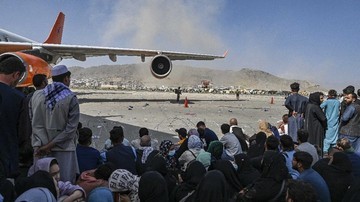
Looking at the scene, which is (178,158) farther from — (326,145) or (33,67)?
(33,67)

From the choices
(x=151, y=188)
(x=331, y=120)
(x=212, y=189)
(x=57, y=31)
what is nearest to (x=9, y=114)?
(x=151, y=188)

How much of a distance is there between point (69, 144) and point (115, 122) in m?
7.76

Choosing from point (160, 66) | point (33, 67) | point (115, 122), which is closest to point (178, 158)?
point (115, 122)

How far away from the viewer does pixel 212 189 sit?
3.15 meters

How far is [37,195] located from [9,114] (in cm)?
100

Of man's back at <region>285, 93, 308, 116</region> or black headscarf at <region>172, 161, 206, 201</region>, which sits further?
man's back at <region>285, 93, 308, 116</region>

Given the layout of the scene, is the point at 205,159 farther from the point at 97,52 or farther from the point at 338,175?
the point at 97,52

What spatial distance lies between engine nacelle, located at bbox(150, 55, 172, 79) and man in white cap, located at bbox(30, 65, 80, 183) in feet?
47.8

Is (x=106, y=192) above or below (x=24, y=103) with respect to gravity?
below

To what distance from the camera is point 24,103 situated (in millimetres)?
3232

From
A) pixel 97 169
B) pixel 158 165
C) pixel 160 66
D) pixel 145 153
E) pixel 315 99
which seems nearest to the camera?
pixel 97 169

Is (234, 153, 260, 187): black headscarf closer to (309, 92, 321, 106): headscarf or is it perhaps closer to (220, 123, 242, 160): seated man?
(220, 123, 242, 160): seated man

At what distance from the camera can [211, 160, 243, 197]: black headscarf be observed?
3.79 m

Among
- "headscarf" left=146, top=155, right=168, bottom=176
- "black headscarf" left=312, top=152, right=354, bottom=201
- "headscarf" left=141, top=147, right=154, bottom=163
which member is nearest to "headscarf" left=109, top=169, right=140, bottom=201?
"headscarf" left=146, top=155, right=168, bottom=176
